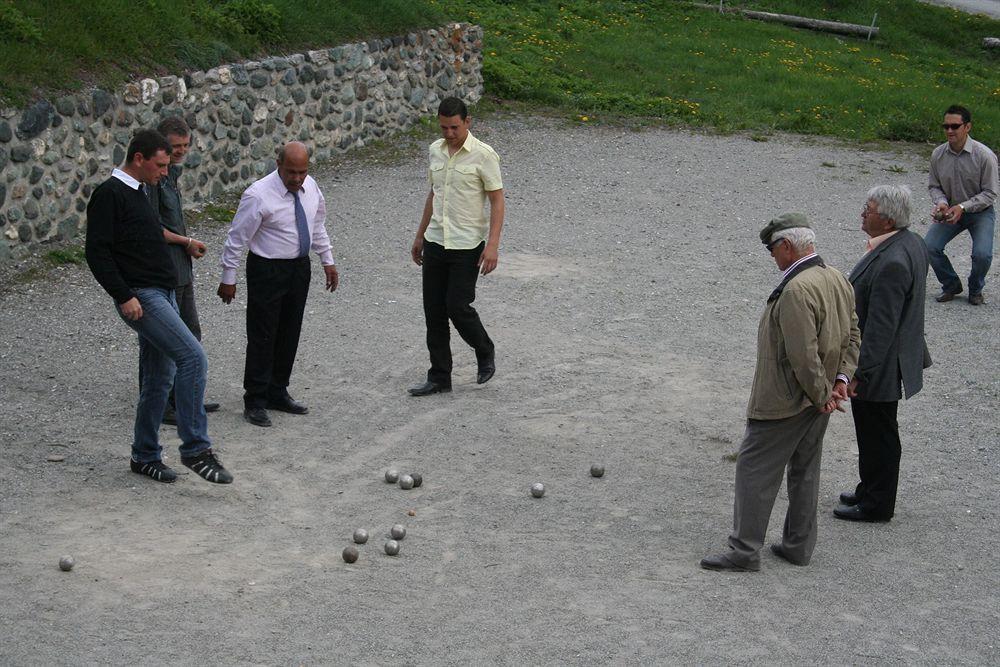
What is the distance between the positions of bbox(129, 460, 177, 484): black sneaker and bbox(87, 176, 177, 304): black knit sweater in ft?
3.62

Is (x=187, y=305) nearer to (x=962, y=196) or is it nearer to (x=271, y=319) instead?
(x=271, y=319)

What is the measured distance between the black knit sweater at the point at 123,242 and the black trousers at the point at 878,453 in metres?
4.06

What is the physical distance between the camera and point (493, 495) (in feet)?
24.0

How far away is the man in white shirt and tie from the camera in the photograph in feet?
26.3

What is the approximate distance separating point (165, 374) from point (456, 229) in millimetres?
2487

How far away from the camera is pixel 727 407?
8930mm

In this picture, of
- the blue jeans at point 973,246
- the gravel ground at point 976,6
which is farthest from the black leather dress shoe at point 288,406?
the gravel ground at point 976,6

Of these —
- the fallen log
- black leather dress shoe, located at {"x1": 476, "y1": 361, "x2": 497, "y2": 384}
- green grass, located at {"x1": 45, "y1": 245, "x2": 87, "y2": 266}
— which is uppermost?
the fallen log

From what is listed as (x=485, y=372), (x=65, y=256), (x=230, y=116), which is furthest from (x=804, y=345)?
(x=230, y=116)

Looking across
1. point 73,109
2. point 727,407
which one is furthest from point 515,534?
point 73,109

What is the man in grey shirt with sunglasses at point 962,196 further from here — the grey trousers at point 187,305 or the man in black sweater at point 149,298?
the man in black sweater at point 149,298

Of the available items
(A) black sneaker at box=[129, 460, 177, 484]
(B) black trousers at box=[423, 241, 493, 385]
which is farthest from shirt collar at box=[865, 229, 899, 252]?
(A) black sneaker at box=[129, 460, 177, 484]

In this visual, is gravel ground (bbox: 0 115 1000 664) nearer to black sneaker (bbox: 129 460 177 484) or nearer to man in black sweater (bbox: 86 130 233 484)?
black sneaker (bbox: 129 460 177 484)

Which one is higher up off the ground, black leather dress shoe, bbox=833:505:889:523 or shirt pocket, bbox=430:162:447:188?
shirt pocket, bbox=430:162:447:188
